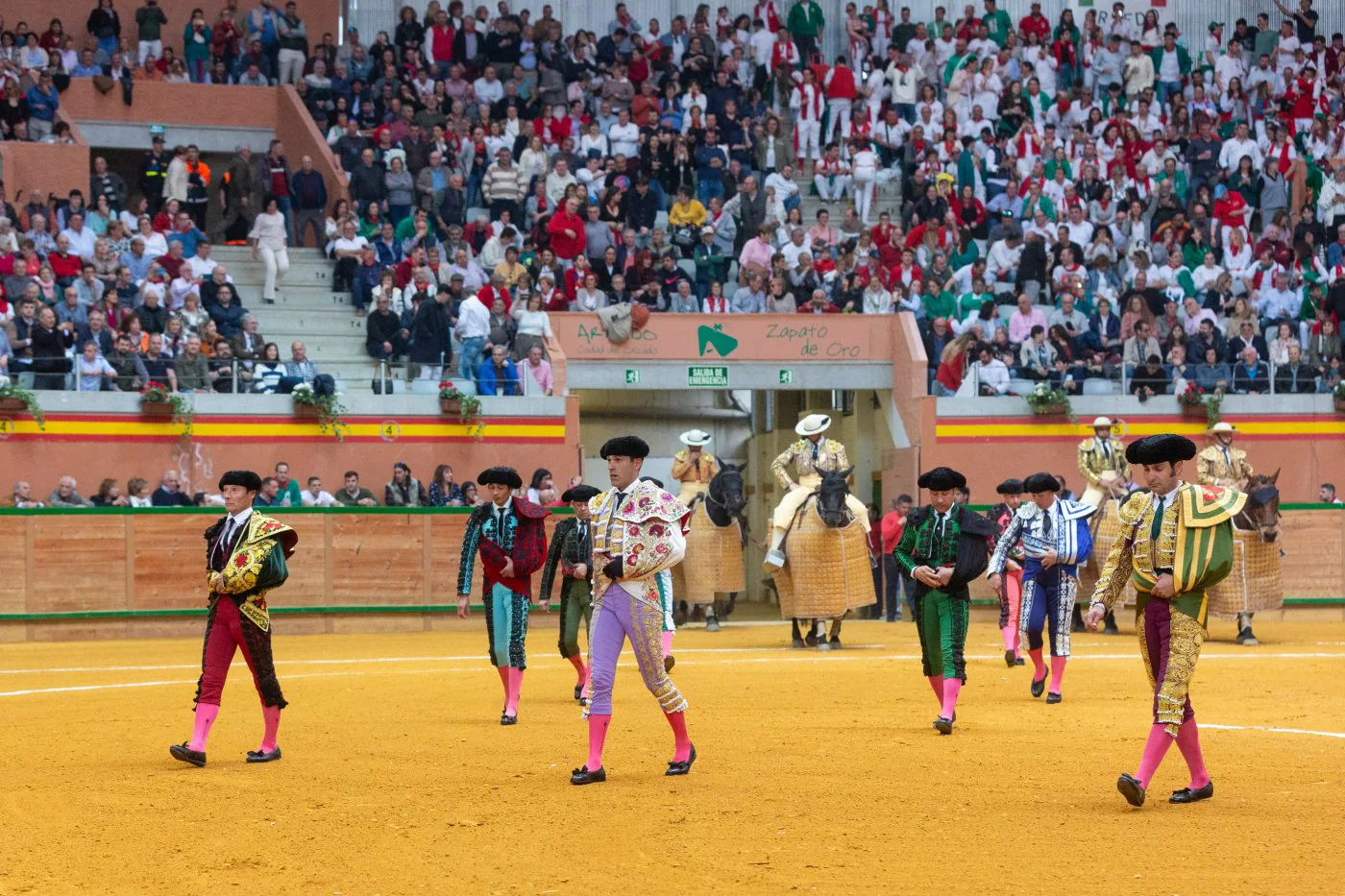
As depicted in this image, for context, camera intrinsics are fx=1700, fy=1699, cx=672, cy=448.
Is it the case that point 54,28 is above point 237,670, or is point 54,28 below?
above

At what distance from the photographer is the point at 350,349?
951 inches

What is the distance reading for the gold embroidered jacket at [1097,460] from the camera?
66.0ft

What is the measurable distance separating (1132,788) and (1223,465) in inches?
486

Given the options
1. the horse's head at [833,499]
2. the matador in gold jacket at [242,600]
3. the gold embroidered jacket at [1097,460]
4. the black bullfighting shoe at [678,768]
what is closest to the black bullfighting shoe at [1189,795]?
the black bullfighting shoe at [678,768]

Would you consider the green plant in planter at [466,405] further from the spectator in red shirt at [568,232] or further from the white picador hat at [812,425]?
the white picador hat at [812,425]

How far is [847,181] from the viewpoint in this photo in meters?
29.0

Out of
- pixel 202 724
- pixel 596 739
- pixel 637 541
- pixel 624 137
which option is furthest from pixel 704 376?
pixel 596 739

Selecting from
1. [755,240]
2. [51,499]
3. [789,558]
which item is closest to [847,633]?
[789,558]

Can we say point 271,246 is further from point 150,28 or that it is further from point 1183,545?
point 1183,545

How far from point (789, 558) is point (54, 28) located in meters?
16.4

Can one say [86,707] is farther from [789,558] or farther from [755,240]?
[755,240]

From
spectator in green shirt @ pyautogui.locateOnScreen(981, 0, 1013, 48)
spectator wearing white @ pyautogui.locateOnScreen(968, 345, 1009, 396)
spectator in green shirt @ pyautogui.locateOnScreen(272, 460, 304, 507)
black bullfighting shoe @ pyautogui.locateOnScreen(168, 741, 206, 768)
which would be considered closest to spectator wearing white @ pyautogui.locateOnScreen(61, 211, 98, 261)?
spectator in green shirt @ pyautogui.locateOnScreen(272, 460, 304, 507)

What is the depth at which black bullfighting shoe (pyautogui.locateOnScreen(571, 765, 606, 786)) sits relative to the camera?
30.3ft

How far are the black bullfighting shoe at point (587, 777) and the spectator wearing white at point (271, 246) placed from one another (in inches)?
659
